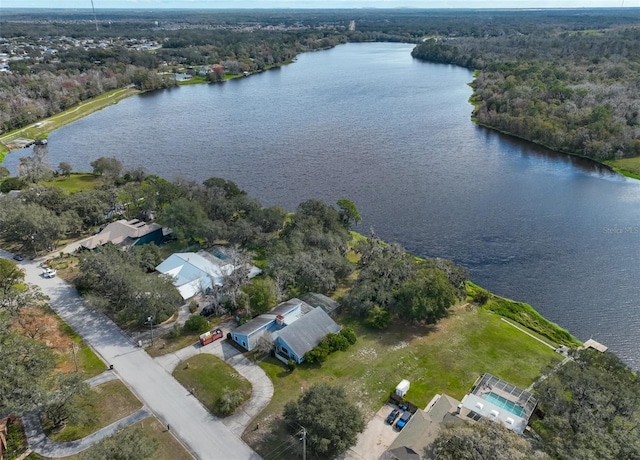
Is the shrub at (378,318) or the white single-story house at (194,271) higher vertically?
the white single-story house at (194,271)

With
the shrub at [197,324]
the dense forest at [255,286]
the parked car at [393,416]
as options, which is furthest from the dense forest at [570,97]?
the shrub at [197,324]

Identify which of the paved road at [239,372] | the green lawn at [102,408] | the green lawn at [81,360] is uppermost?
the green lawn at [81,360]

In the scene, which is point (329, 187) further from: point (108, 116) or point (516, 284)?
point (108, 116)

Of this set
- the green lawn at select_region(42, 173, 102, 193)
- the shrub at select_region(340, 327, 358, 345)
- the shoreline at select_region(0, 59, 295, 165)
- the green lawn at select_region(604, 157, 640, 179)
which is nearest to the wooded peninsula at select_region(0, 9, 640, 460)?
the shrub at select_region(340, 327, 358, 345)

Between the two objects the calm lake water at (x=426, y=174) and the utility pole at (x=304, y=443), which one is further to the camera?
the calm lake water at (x=426, y=174)

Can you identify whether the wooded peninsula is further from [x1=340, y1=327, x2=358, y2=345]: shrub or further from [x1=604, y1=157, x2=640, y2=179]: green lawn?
[x1=604, y1=157, x2=640, y2=179]: green lawn

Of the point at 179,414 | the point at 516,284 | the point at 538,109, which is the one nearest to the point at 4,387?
the point at 179,414

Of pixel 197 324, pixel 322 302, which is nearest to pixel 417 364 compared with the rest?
pixel 322 302

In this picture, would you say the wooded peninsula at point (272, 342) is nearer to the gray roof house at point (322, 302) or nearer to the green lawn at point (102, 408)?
the green lawn at point (102, 408)

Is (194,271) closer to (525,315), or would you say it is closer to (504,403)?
(504,403)
